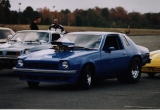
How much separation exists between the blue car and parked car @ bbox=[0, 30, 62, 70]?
269 centimetres

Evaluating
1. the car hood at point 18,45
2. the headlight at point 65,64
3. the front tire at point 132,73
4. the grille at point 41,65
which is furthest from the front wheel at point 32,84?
the car hood at point 18,45

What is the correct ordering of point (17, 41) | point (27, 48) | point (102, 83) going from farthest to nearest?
point (17, 41) < point (27, 48) < point (102, 83)

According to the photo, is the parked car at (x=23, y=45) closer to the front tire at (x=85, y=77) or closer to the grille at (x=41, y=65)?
the grille at (x=41, y=65)

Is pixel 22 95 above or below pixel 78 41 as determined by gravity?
below

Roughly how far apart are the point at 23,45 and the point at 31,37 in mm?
775

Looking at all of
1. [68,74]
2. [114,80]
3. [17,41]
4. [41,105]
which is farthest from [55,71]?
[17,41]

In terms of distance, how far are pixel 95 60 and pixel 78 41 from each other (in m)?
1.01

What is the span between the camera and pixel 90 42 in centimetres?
1241

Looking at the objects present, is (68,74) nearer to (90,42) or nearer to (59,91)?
(59,91)

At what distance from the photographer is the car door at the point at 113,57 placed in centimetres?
1219

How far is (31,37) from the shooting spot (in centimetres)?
1645

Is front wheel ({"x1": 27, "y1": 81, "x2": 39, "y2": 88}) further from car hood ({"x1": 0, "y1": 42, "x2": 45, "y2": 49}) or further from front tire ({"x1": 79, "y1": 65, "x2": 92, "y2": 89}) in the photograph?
car hood ({"x1": 0, "y1": 42, "x2": 45, "y2": 49})

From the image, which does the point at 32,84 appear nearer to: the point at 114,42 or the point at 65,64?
the point at 65,64

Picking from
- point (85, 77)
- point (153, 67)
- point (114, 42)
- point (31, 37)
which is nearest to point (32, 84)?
point (85, 77)
